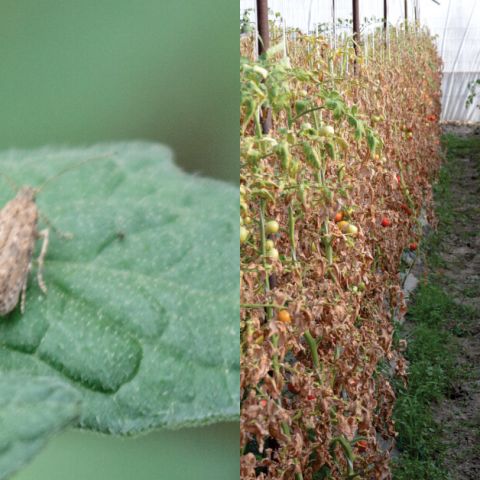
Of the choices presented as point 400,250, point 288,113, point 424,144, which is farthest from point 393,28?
point 288,113

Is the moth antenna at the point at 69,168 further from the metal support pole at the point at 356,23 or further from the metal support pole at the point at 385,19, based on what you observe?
the metal support pole at the point at 385,19

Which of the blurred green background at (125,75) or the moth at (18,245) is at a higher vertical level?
the blurred green background at (125,75)

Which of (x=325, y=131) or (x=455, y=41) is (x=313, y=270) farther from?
(x=455, y=41)

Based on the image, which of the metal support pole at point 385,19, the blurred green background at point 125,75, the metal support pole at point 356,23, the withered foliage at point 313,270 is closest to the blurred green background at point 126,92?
the blurred green background at point 125,75

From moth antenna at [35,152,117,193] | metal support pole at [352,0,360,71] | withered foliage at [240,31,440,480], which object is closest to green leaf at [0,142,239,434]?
moth antenna at [35,152,117,193]

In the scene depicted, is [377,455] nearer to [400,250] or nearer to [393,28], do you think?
[400,250]

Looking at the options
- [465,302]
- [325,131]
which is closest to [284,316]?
[325,131]

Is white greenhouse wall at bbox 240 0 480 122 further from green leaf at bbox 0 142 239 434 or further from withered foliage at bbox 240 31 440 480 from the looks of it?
green leaf at bbox 0 142 239 434
